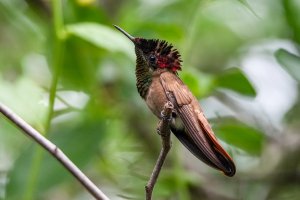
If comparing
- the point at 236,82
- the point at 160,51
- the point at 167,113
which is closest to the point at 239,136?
the point at 236,82

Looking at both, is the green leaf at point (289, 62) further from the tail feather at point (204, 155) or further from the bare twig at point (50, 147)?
the bare twig at point (50, 147)

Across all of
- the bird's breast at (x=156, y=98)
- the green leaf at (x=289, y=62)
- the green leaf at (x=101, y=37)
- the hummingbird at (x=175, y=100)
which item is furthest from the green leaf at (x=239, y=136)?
the bird's breast at (x=156, y=98)

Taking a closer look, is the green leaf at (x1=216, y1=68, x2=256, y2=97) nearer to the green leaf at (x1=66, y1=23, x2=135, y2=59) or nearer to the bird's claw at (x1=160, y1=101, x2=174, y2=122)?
the green leaf at (x1=66, y1=23, x2=135, y2=59)

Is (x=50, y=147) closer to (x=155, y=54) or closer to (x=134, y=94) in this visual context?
(x=155, y=54)

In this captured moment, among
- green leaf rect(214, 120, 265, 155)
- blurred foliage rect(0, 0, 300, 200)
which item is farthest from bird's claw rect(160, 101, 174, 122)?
green leaf rect(214, 120, 265, 155)

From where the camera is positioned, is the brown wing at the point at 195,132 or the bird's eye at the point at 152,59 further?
the bird's eye at the point at 152,59

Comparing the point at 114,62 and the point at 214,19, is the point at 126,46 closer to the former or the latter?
the point at 114,62

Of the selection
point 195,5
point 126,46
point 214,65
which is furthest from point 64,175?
point 214,65

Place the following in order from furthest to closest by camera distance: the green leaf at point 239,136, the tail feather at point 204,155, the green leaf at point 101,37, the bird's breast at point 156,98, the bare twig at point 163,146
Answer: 1. the green leaf at point 239,136
2. the green leaf at point 101,37
3. the bird's breast at point 156,98
4. the tail feather at point 204,155
5. the bare twig at point 163,146
